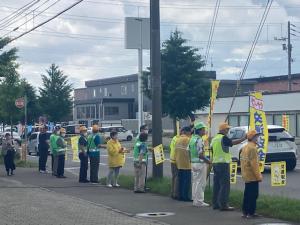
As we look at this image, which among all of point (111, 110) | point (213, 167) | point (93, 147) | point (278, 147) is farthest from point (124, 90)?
point (213, 167)

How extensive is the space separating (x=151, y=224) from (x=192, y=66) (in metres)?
30.8

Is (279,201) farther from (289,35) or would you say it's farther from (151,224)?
(289,35)

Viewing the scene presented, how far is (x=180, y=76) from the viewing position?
140 feet

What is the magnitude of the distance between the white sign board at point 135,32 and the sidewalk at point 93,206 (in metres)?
13.6

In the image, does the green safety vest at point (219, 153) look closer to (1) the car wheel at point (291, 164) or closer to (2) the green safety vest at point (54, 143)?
(1) the car wheel at point (291, 164)

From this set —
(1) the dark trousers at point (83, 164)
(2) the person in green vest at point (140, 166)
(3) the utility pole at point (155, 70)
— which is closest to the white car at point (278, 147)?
(3) the utility pole at point (155, 70)

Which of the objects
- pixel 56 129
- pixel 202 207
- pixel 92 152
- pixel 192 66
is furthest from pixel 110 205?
pixel 192 66

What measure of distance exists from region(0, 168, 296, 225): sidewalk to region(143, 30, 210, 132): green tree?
72.5 feet

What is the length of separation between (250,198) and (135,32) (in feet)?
70.2

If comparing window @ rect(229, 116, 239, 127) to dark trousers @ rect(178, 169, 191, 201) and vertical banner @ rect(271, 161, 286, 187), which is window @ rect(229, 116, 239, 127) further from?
vertical banner @ rect(271, 161, 286, 187)

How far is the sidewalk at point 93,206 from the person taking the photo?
43.3 feet

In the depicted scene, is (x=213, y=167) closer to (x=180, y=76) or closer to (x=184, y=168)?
(x=184, y=168)

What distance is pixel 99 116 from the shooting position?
97562 millimetres

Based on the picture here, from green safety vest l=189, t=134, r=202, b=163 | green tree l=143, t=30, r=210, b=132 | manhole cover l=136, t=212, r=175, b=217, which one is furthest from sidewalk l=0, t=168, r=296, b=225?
green tree l=143, t=30, r=210, b=132
